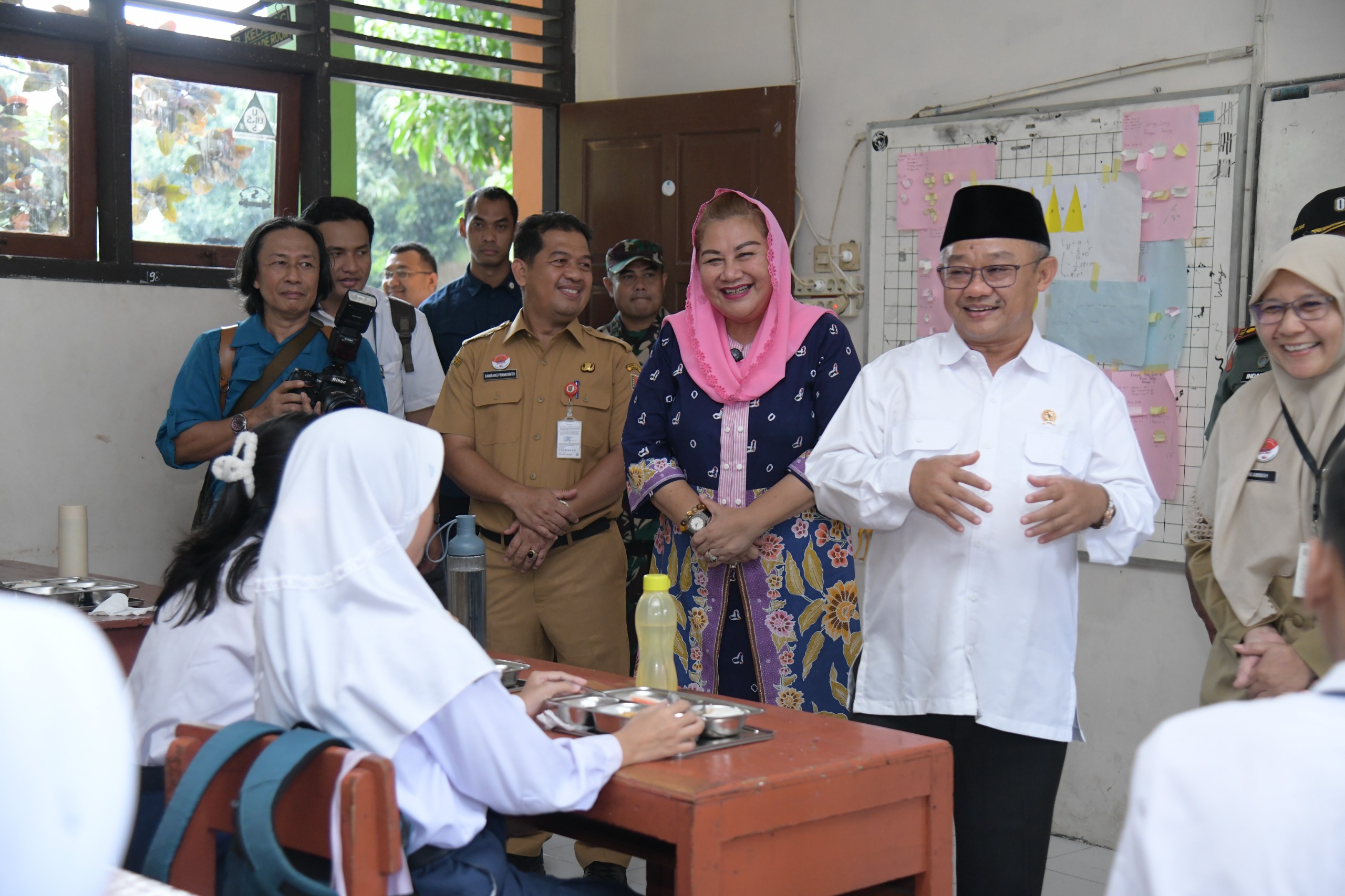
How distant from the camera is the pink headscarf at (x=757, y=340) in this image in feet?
8.95

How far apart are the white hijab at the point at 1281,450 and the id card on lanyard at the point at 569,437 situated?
1.65m

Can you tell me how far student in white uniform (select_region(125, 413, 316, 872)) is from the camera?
6.08 ft

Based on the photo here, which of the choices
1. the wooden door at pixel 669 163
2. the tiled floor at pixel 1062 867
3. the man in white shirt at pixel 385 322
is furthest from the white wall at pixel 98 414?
the tiled floor at pixel 1062 867

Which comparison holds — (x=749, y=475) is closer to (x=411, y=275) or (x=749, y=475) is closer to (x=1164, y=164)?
(x=1164, y=164)

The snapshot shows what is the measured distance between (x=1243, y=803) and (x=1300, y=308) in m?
1.42

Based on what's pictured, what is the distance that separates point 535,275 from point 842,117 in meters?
1.51

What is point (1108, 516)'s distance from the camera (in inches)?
79.9

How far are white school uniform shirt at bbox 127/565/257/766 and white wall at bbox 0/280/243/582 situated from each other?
220 cm

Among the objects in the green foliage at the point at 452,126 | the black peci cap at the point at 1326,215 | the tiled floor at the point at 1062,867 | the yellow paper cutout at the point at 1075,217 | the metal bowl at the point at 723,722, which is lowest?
the tiled floor at the point at 1062,867

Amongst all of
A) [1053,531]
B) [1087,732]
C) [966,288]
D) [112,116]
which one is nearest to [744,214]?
[966,288]

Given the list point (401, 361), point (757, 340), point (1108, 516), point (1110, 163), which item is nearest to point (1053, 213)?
point (1110, 163)

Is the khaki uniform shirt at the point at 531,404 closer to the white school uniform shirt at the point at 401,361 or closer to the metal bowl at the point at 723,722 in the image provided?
the white school uniform shirt at the point at 401,361

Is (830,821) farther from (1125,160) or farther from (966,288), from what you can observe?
(1125,160)

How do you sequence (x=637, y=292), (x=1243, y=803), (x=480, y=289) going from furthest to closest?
(x=480, y=289) < (x=637, y=292) < (x=1243, y=803)
